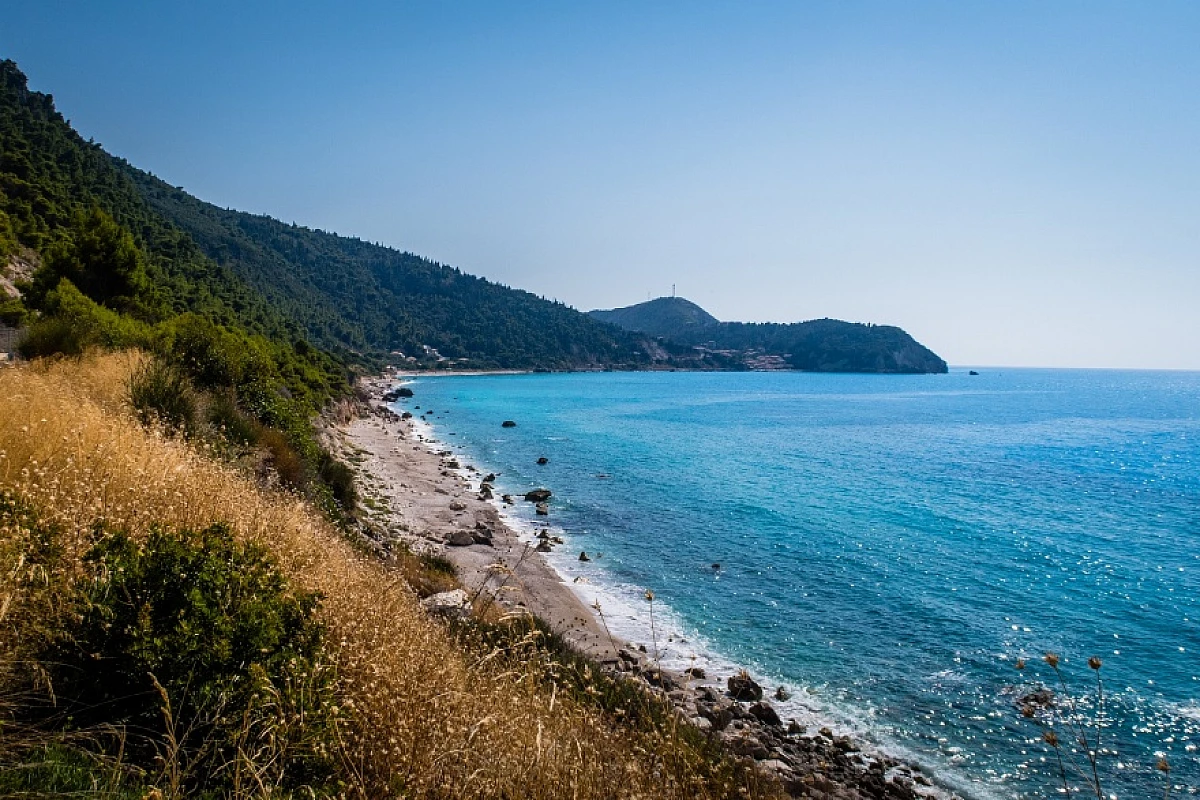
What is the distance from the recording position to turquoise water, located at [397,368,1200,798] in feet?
45.1

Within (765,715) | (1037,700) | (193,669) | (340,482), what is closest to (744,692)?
(765,715)

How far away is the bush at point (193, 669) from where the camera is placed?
3.71m

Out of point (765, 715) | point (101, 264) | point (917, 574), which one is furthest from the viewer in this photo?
point (101, 264)

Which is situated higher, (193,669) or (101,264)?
(101,264)

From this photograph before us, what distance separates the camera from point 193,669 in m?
3.91

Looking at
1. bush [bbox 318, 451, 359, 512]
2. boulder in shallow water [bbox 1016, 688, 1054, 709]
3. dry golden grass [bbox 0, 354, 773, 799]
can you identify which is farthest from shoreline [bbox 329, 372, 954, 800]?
boulder in shallow water [bbox 1016, 688, 1054, 709]

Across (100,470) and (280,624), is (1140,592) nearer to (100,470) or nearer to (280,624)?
(280,624)

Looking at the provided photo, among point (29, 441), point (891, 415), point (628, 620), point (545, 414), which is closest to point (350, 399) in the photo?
point (545, 414)

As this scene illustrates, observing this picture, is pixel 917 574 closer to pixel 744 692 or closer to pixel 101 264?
pixel 744 692

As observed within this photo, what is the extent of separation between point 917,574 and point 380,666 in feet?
76.8

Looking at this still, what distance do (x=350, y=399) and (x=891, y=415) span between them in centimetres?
7283

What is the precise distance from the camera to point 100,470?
6480 millimetres

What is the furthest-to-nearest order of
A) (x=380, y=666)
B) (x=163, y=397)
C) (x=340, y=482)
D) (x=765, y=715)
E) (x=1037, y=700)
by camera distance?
(x=340, y=482) → (x=1037, y=700) → (x=765, y=715) → (x=163, y=397) → (x=380, y=666)

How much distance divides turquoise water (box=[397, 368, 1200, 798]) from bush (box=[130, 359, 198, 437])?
10.7 m
